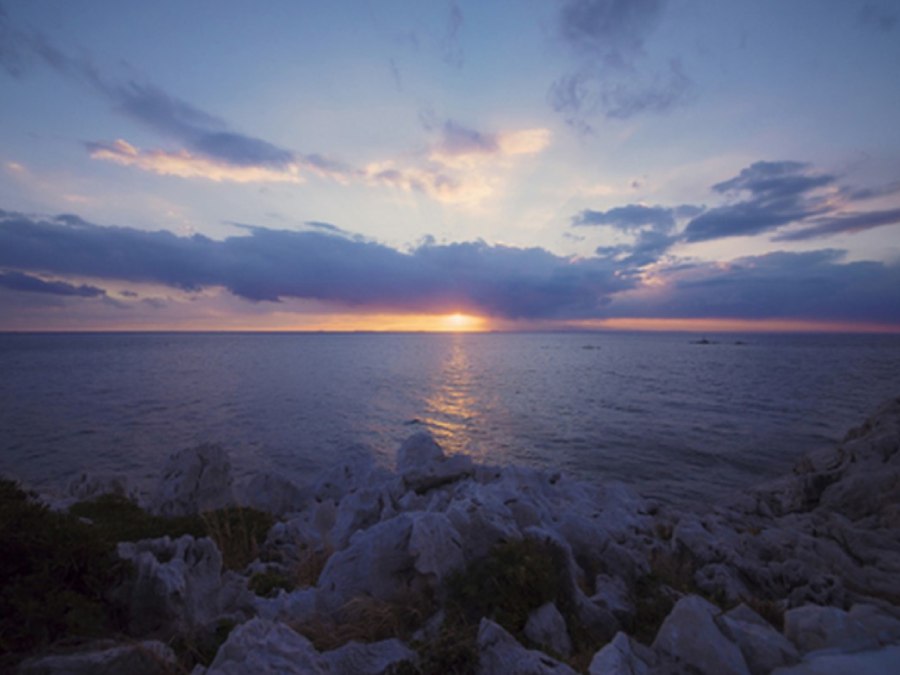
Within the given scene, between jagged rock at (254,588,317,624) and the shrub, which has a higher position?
the shrub

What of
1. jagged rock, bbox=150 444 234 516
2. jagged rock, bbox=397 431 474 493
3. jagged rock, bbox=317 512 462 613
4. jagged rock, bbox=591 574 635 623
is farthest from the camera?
jagged rock, bbox=150 444 234 516

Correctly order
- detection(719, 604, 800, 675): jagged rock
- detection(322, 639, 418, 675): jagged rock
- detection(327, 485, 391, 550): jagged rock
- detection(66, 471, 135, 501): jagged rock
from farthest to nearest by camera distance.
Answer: detection(66, 471, 135, 501): jagged rock → detection(327, 485, 391, 550): jagged rock → detection(719, 604, 800, 675): jagged rock → detection(322, 639, 418, 675): jagged rock

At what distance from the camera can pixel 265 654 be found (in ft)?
16.5

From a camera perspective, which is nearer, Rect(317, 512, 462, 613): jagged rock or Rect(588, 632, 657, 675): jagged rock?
Rect(588, 632, 657, 675): jagged rock

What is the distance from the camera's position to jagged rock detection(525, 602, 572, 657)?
7132 mm

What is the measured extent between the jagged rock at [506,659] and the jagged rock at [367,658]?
962 millimetres

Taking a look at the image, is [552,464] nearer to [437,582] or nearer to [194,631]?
[437,582]

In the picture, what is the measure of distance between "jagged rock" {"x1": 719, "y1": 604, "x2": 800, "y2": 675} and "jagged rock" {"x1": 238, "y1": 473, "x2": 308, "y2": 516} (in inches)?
763

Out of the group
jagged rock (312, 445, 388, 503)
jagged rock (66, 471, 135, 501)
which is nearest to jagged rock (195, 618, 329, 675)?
jagged rock (312, 445, 388, 503)

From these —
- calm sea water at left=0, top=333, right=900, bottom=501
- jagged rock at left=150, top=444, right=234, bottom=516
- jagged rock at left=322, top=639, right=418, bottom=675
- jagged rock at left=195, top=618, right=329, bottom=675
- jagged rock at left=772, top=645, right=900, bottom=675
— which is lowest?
calm sea water at left=0, top=333, right=900, bottom=501

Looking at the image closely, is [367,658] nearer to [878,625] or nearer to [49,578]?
[49,578]

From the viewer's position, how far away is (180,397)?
57.1 m

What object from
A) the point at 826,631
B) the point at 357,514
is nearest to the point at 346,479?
the point at 357,514

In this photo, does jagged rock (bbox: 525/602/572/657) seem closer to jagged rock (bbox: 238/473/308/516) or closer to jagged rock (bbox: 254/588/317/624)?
jagged rock (bbox: 254/588/317/624)
